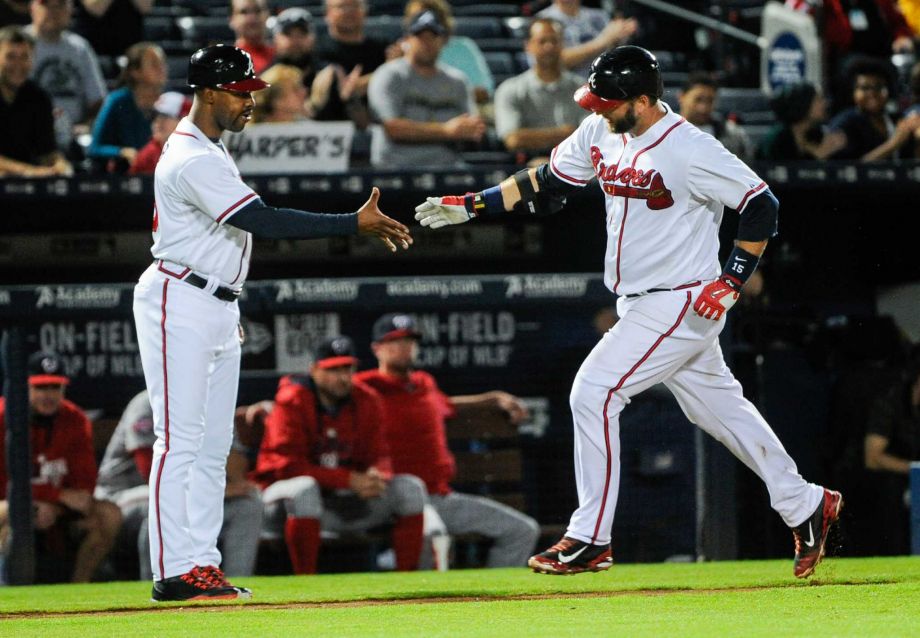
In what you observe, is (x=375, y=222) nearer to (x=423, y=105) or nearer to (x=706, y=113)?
(x=423, y=105)

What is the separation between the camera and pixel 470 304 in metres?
7.79

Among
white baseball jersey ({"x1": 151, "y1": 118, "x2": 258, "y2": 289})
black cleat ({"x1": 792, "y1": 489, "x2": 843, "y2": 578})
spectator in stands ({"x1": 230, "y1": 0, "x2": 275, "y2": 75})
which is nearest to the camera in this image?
white baseball jersey ({"x1": 151, "y1": 118, "x2": 258, "y2": 289})

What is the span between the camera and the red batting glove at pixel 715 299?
5.18 m

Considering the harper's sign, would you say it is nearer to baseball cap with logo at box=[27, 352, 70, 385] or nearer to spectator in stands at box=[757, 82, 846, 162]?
baseball cap with logo at box=[27, 352, 70, 385]

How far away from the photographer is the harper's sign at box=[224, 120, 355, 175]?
7.78 metres

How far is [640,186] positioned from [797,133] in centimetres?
386

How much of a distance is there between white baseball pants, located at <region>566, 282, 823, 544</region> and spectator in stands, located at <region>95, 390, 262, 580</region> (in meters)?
2.29

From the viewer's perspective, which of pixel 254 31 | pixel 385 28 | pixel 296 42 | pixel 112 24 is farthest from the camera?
pixel 385 28

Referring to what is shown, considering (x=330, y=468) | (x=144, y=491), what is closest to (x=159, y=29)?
(x=144, y=491)

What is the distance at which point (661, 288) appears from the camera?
5363 millimetres

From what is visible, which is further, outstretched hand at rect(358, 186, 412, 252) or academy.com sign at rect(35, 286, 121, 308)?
academy.com sign at rect(35, 286, 121, 308)

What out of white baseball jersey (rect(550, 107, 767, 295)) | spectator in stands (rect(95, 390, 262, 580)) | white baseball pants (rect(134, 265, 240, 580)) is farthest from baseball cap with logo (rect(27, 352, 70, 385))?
white baseball jersey (rect(550, 107, 767, 295))

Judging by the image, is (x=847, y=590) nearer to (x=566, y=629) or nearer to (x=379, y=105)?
(x=566, y=629)

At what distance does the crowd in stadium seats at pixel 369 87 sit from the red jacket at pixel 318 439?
1.49m
